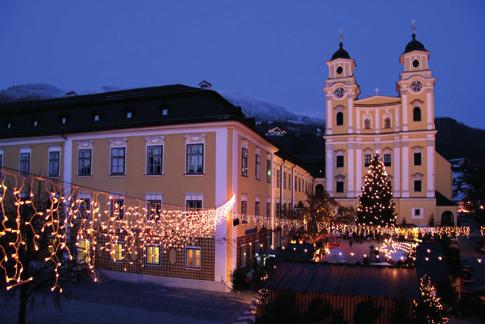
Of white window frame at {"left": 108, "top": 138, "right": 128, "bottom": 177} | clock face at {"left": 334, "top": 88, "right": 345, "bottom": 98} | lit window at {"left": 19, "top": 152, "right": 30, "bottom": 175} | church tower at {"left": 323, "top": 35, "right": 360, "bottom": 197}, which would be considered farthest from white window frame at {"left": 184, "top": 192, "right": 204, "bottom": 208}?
clock face at {"left": 334, "top": 88, "right": 345, "bottom": 98}

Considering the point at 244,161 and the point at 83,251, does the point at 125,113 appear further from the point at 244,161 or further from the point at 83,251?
the point at 83,251

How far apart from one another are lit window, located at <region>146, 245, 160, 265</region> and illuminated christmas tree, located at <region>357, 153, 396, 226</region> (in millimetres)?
23643

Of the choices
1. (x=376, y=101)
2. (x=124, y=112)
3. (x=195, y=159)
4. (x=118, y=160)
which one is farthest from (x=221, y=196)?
(x=376, y=101)

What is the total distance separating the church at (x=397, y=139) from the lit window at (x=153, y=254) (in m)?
33.3

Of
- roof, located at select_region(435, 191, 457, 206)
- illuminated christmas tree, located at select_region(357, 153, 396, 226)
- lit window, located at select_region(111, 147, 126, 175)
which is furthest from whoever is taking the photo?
roof, located at select_region(435, 191, 457, 206)

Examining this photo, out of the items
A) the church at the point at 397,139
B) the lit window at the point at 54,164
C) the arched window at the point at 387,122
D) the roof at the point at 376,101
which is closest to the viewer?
the lit window at the point at 54,164

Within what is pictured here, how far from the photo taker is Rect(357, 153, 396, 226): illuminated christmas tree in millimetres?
38969

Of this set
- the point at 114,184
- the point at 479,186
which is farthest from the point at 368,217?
the point at 114,184

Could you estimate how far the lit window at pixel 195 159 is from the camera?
2069cm

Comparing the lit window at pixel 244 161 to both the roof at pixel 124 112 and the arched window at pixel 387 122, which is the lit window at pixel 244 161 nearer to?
the roof at pixel 124 112

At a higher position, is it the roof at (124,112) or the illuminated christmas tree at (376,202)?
the roof at (124,112)

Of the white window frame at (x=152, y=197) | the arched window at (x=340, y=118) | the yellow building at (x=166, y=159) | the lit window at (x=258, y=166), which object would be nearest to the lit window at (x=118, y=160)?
the yellow building at (x=166, y=159)

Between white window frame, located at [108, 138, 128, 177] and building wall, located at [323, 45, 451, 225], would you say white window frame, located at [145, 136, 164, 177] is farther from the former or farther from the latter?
building wall, located at [323, 45, 451, 225]

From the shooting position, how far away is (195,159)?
20.8 m
